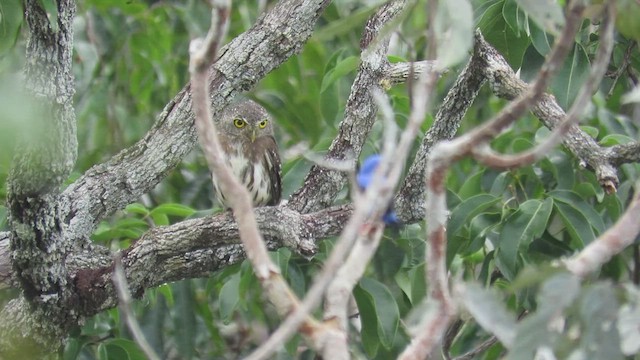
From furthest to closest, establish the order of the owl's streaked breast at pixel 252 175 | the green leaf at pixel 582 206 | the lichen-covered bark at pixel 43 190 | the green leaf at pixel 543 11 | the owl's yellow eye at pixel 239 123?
the owl's yellow eye at pixel 239 123 < the owl's streaked breast at pixel 252 175 < the green leaf at pixel 582 206 < the lichen-covered bark at pixel 43 190 < the green leaf at pixel 543 11

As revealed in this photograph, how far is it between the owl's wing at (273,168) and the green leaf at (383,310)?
1.22 meters

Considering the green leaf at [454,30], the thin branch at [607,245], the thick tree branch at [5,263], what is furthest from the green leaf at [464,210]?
the green leaf at [454,30]

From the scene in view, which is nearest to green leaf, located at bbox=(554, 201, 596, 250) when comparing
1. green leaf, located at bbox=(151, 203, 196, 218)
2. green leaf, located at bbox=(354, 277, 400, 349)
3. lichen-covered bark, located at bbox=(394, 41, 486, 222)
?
lichen-covered bark, located at bbox=(394, 41, 486, 222)

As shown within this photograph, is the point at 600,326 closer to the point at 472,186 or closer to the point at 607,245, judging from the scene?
the point at 607,245

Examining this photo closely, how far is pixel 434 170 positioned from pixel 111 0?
340cm

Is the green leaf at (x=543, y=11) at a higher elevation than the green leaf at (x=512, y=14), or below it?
higher

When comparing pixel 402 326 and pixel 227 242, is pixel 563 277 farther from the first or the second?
pixel 402 326

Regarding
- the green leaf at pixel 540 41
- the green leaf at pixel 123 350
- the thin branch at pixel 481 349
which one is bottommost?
the thin branch at pixel 481 349

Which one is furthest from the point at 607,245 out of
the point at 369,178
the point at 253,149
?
the point at 253,149

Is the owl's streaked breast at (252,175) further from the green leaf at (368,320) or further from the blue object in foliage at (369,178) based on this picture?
the blue object in foliage at (369,178)

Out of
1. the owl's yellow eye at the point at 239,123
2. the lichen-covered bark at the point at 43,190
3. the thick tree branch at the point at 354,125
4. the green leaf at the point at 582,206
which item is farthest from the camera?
the owl's yellow eye at the point at 239,123

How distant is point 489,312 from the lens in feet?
6.70

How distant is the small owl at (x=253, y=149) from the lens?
5.45 m

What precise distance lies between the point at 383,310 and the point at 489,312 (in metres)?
2.22
